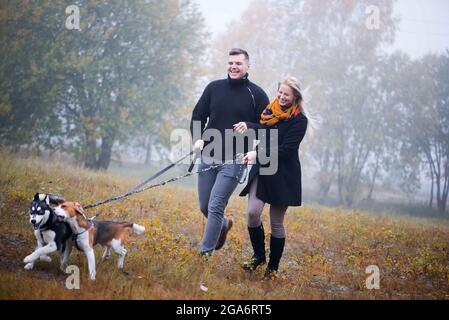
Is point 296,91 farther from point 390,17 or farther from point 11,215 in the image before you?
point 390,17

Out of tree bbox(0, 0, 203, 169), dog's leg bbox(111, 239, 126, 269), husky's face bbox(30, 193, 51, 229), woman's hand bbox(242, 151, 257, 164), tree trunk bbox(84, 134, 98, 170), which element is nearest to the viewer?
husky's face bbox(30, 193, 51, 229)

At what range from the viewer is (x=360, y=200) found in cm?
2447

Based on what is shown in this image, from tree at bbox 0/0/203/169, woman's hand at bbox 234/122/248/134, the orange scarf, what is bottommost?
woman's hand at bbox 234/122/248/134

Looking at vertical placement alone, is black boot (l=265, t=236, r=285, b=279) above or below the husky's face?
below

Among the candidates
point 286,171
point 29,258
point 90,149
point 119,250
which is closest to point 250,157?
point 286,171

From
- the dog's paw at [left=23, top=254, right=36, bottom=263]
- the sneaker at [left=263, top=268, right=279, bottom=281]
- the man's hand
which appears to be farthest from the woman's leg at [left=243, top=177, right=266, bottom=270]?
the dog's paw at [left=23, top=254, right=36, bottom=263]

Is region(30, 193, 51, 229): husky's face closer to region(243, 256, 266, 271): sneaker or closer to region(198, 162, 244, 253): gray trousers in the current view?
region(198, 162, 244, 253): gray trousers

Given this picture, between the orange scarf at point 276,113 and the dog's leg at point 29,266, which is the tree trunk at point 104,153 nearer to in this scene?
the orange scarf at point 276,113

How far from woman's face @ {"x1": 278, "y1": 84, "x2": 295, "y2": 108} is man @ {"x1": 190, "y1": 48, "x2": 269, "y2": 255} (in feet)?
1.37

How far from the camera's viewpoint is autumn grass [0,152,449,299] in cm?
448

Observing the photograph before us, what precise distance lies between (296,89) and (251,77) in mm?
20207

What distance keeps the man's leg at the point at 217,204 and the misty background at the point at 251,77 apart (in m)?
11.7

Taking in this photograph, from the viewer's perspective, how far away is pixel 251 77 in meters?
25.0
